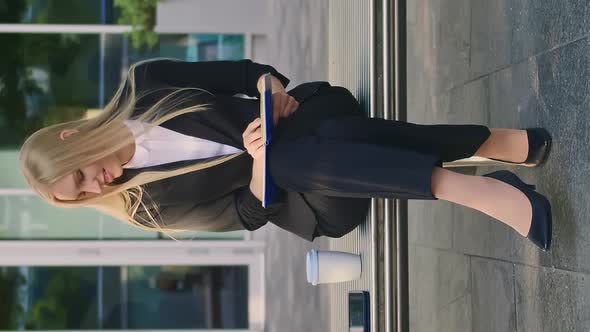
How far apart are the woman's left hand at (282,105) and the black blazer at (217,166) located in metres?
0.07

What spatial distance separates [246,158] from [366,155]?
0.60 meters

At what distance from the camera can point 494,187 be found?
8.07ft

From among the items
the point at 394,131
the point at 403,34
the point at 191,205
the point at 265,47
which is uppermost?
the point at 265,47

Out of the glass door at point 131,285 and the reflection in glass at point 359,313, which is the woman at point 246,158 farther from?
the glass door at point 131,285

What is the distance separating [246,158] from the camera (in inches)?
112

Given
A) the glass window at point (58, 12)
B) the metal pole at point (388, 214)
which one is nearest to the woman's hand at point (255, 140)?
the metal pole at point (388, 214)

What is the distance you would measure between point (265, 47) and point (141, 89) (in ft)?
17.0

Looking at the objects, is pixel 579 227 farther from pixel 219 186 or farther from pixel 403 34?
pixel 219 186

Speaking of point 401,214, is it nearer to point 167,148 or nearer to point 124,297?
point 167,148

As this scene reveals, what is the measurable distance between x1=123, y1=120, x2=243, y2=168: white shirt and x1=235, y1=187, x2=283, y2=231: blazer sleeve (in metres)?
0.22

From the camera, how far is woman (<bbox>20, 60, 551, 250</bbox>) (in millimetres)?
2432

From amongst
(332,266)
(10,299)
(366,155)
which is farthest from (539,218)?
(10,299)

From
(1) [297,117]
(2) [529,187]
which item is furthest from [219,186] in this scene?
(2) [529,187]

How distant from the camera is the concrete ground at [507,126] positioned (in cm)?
247
